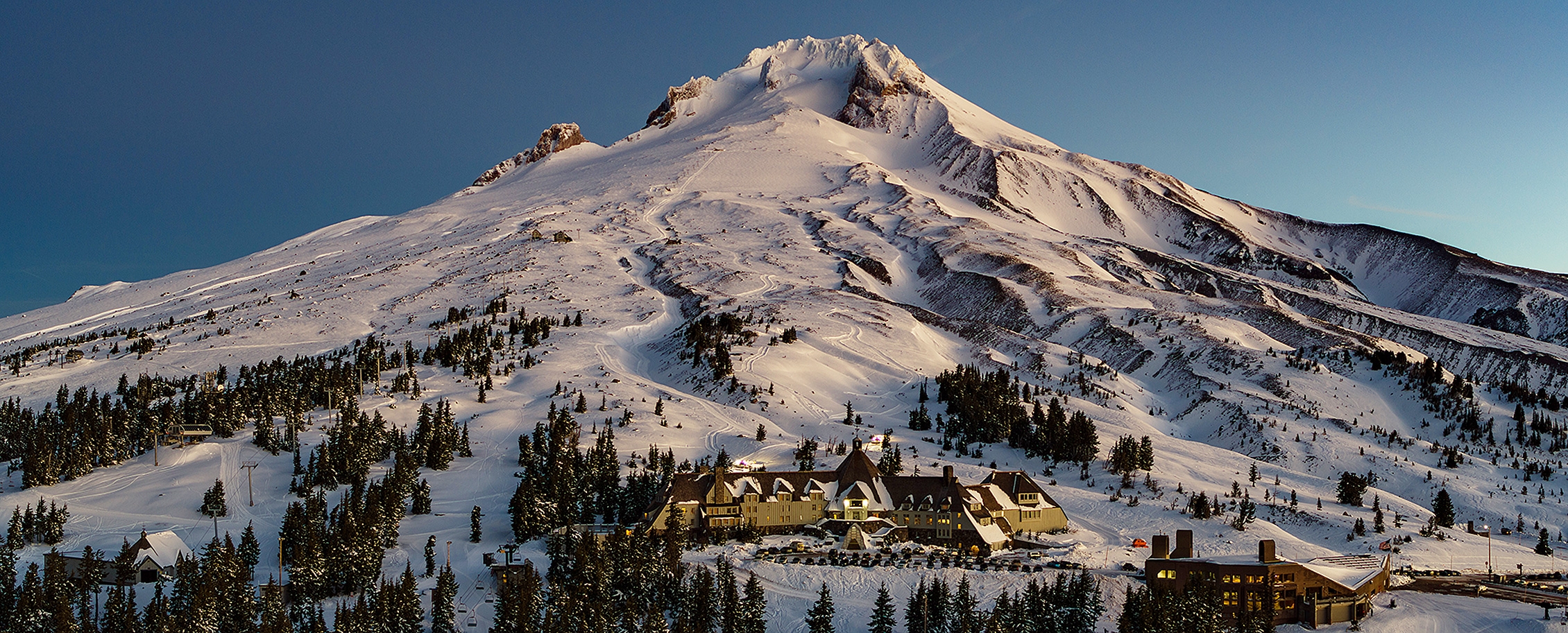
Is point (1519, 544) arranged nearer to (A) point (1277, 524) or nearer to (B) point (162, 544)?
(A) point (1277, 524)

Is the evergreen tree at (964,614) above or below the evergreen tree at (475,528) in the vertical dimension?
below

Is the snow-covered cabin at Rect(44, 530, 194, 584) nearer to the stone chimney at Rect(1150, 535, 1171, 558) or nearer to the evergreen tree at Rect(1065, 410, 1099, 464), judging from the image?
the stone chimney at Rect(1150, 535, 1171, 558)

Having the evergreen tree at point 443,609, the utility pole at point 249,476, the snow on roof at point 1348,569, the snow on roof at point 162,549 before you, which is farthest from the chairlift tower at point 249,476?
the snow on roof at point 1348,569

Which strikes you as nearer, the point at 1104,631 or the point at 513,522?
the point at 1104,631

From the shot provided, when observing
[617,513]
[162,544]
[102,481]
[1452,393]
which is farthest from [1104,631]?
[1452,393]

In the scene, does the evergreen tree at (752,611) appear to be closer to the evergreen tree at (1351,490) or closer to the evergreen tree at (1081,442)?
the evergreen tree at (1081,442)

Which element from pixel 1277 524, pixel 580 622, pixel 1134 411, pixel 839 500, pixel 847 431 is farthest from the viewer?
pixel 1134 411
